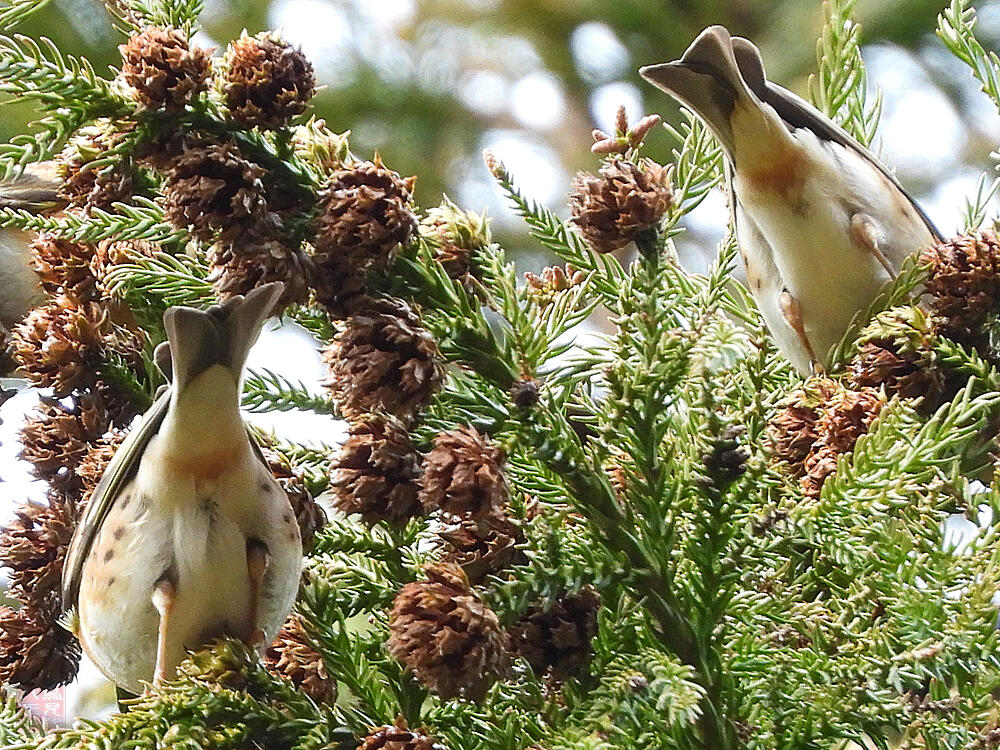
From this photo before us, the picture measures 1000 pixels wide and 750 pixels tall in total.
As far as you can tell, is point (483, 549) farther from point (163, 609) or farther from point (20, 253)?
point (20, 253)

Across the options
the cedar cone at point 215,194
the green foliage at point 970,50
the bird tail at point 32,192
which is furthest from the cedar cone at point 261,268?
the bird tail at point 32,192

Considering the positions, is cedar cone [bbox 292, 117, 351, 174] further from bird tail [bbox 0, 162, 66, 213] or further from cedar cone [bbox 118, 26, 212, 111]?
bird tail [bbox 0, 162, 66, 213]

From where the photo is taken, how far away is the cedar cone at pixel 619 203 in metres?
0.49

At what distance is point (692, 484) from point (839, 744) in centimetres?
15

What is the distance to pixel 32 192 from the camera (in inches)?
53.0

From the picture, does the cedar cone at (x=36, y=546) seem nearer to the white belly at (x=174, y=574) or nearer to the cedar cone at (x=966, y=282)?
the white belly at (x=174, y=574)

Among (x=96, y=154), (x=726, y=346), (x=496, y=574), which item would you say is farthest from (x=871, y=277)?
(x=96, y=154)

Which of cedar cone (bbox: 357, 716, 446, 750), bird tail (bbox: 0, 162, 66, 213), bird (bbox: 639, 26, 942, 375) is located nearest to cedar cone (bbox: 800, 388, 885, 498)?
bird (bbox: 639, 26, 942, 375)

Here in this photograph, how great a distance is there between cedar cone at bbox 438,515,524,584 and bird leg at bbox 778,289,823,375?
0.91 feet

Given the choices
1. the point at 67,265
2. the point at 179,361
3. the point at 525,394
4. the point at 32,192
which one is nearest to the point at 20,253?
the point at 32,192

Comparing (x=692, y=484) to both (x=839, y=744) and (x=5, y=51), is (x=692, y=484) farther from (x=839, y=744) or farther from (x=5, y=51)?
(x=5, y=51)

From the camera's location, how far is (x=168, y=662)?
0.69m

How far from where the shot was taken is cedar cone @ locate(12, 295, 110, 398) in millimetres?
700

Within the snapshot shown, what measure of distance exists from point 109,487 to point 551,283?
1.01ft
